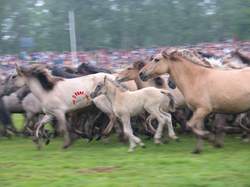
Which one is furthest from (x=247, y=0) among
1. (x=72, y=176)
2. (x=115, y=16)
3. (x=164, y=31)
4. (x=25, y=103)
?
(x=72, y=176)

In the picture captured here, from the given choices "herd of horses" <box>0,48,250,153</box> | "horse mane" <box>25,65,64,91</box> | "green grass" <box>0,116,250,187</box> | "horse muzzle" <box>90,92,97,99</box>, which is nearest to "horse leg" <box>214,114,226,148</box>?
"herd of horses" <box>0,48,250,153</box>

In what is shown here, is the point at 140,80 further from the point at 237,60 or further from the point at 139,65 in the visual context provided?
the point at 237,60

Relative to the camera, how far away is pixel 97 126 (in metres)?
12.3

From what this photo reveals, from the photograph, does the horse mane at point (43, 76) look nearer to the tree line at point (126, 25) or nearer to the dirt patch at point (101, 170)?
the dirt patch at point (101, 170)

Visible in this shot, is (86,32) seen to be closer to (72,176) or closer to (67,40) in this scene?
(67,40)

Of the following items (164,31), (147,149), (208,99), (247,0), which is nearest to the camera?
(208,99)

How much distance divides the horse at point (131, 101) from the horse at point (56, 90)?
2.83ft

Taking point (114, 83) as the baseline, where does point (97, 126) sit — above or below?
below

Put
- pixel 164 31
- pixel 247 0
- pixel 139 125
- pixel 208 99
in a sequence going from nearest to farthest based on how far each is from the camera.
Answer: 1. pixel 208 99
2. pixel 139 125
3. pixel 247 0
4. pixel 164 31

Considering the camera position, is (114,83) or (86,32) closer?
(114,83)

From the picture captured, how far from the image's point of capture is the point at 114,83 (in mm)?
10766

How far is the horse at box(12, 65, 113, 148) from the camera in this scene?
11422 millimetres

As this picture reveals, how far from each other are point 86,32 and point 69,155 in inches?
1575

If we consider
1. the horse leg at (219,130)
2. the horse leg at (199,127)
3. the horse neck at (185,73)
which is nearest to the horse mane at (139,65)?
the horse neck at (185,73)
